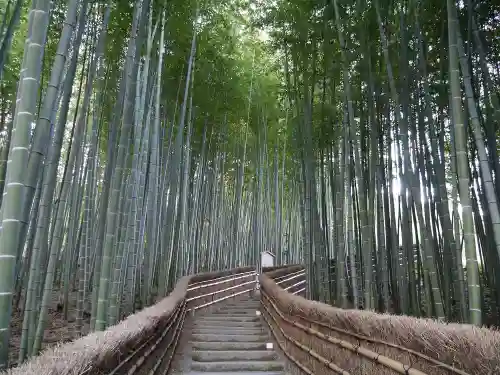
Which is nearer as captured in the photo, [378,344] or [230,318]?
[378,344]

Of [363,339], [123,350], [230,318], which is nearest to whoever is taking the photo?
[123,350]

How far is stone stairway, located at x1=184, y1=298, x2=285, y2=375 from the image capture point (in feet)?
12.3

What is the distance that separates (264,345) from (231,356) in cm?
57

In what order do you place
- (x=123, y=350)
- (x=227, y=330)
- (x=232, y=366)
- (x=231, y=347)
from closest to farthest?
(x=123, y=350) < (x=232, y=366) < (x=231, y=347) < (x=227, y=330)

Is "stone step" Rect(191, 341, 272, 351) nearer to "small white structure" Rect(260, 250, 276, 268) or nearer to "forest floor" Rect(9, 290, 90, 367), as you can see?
"forest floor" Rect(9, 290, 90, 367)

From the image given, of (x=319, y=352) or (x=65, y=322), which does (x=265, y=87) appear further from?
(x=319, y=352)

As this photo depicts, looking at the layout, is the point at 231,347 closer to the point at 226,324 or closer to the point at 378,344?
the point at 226,324

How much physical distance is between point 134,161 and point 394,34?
2916 mm

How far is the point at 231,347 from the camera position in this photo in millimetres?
4309

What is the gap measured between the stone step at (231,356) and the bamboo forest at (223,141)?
2.71 feet

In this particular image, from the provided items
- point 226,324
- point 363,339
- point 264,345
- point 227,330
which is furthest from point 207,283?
point 363,339

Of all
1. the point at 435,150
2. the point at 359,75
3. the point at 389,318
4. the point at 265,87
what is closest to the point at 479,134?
the point at 435,150

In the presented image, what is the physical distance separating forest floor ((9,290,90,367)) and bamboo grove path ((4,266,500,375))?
1.08 meters

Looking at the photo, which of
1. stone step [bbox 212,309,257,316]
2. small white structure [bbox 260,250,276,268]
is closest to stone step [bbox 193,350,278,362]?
stone step [bbox 212,309,257,316]
